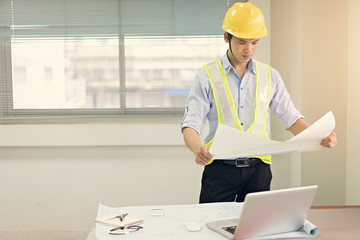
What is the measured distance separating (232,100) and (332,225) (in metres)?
0.77

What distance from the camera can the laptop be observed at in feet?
4.77

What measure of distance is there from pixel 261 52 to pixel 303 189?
2105 mm

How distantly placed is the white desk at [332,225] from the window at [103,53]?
6.34 feet

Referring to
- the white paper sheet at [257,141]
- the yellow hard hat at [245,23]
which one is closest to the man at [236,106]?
the yellow hard hat at [245,23]

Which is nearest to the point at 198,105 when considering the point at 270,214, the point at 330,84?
the point at 270,214

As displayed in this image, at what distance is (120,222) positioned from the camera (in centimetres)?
168

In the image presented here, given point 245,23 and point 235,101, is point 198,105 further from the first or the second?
point 245,23

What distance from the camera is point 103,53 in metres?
3.64

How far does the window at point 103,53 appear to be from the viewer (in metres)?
3.58

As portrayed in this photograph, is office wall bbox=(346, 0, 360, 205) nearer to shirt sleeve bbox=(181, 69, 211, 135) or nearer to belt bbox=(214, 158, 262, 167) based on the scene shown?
belt bbox=(214, 158, 262, 167)

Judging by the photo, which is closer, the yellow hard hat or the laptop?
the laptop

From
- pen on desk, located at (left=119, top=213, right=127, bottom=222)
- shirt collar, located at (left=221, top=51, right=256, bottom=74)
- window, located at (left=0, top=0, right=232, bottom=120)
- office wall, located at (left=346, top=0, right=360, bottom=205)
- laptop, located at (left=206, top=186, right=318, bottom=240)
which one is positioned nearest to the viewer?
laptop, located at (left=206, top=186, right=318, bottom=240)

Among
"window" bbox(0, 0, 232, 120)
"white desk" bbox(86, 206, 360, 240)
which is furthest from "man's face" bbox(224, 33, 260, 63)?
"window" bbox(0, 0, 232, 120)

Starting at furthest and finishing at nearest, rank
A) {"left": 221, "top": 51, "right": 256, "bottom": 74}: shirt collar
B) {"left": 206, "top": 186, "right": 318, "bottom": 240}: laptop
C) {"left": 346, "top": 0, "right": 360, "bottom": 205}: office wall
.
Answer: {"left": 346, "top": 0, "right": 360, "bottom": 205}: office wall, {"left": 221, "top": 51, "right": 256, "bottom": 74}: shirt collar, {"left": 206, "top": 186, "right": 318, "bottom": 240}: laptop
